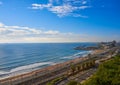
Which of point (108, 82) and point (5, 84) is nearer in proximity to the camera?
point (108, 82)

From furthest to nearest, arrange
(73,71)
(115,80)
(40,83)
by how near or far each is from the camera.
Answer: (73,71) → (40,83) → (115,80)

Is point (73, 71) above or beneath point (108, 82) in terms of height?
beneath

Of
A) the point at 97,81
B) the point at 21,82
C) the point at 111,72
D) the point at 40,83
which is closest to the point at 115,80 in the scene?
the point at 97,81

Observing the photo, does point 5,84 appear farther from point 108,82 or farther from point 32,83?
point 108,82

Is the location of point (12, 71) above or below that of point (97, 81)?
below

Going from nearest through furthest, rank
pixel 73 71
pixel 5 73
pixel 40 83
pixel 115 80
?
pixel 115 80
pixel 40 83
pixel 73 71
pixel 5 73

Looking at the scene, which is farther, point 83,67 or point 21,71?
point 21,71

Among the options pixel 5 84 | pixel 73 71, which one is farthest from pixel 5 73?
pixel 73 71

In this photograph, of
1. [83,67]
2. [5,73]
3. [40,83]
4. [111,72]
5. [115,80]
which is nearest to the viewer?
[115,80]

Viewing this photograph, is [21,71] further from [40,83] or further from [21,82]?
[40,83]
